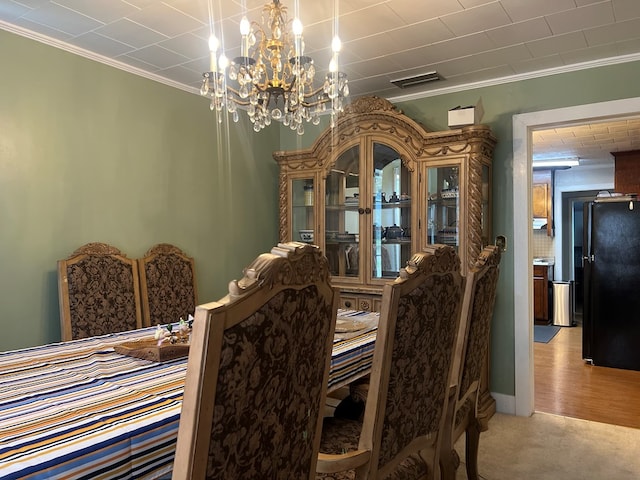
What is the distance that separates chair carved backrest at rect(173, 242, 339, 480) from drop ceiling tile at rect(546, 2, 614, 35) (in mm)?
2158

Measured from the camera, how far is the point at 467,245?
316 centimetres

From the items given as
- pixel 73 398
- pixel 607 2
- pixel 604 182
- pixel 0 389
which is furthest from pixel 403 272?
pixel 604 182

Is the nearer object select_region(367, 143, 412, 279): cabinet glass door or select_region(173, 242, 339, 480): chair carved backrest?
select_region(173, 242, 339, 480): chair carved backrest

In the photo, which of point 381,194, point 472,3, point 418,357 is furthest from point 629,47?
point 418,357

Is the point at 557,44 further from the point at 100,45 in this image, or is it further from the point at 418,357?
the point at 100,45

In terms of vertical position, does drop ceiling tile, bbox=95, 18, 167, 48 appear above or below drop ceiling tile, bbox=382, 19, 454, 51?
above

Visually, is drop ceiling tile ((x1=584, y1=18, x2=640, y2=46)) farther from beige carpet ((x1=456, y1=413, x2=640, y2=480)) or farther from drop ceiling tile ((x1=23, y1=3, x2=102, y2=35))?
drop ceiling tile ((x1=23, y1=3, x2=102, y2=35))

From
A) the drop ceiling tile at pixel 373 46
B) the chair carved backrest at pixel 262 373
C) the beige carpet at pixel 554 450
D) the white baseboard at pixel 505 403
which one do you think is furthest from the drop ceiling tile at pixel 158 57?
the white baseboard at pixel 505 403

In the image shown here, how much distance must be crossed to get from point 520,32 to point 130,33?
2171mm

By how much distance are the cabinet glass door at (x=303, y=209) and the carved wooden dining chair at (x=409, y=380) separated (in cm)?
227

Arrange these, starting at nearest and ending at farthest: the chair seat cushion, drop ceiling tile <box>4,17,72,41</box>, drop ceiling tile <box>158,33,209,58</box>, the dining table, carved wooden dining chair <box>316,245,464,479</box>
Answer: the dining table < carved wooden dining chair <box>316,245,464,479</box> < the chair seat cushion < drop ceiling tile <box>4,17,72,41</box> < drop ceiling tile <box>158,33,209,58</box>

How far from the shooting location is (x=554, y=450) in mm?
2797

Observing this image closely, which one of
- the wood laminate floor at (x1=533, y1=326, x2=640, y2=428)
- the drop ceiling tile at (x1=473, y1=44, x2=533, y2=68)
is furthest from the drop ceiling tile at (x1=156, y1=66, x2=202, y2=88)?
the wood laminate floor at (x1=533, y1=326, x2=640, y2=428)

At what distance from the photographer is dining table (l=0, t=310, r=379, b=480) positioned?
957 millimetres
